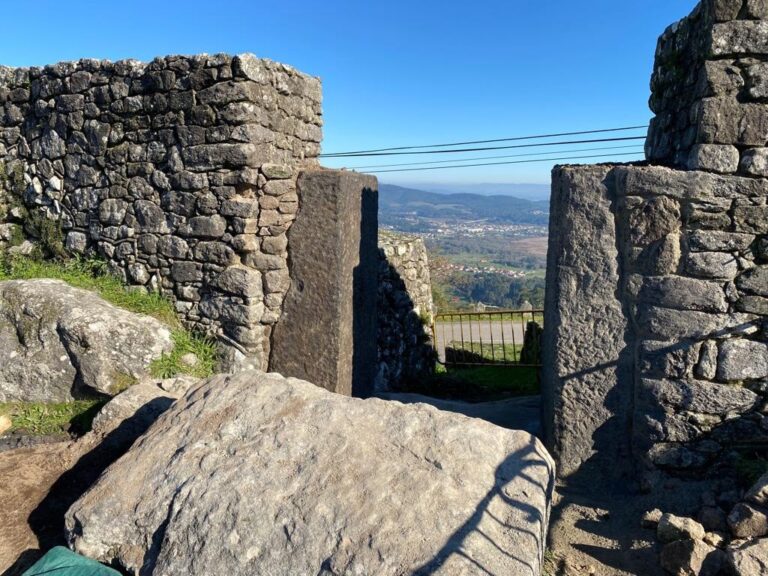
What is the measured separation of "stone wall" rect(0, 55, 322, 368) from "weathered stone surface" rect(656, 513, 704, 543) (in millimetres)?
3668

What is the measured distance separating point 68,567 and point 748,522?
3.83 m

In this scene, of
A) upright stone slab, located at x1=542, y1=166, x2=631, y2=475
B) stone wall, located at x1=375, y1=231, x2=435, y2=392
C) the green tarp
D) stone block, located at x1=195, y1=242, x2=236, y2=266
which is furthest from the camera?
stone wall, located at x1=375, y1=231, x2=435, y2=392

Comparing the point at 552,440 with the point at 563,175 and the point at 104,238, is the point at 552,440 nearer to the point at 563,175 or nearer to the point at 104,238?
the point at 563,175

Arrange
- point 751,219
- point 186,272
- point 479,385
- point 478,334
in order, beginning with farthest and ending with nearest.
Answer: point 478,334
point 479,385
point 186,272
point 751,219

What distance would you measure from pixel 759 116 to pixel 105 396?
553 centimetres

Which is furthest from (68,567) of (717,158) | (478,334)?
(478,334)

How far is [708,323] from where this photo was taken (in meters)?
4.14

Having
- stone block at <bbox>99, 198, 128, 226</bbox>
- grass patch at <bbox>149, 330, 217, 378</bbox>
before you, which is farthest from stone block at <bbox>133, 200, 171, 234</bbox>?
grass patch at <bbox>149, 330, 217, 378</bbox>

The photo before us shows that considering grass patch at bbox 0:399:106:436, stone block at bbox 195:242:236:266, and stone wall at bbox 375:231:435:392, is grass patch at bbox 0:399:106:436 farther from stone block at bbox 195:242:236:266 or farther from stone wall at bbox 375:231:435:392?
stone wall at bbox 375:231:435:392

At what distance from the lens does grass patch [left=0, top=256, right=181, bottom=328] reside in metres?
6.01

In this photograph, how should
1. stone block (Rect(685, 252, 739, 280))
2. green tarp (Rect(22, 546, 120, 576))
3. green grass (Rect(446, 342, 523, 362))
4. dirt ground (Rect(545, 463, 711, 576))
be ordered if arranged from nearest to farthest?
green tarp (Rect(22, 546, 120, 576)), dirt ground (Rect(545, 463, 711, 576)), stone block (Rect(685, 252, 739, 280)), green grass (Rect(446, 342, 523, 362))

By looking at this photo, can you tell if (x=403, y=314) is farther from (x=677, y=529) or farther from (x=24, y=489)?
(x=677, y=529)

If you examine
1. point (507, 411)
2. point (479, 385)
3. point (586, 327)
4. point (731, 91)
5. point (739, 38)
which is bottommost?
point (479, 385)

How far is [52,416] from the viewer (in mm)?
5398
